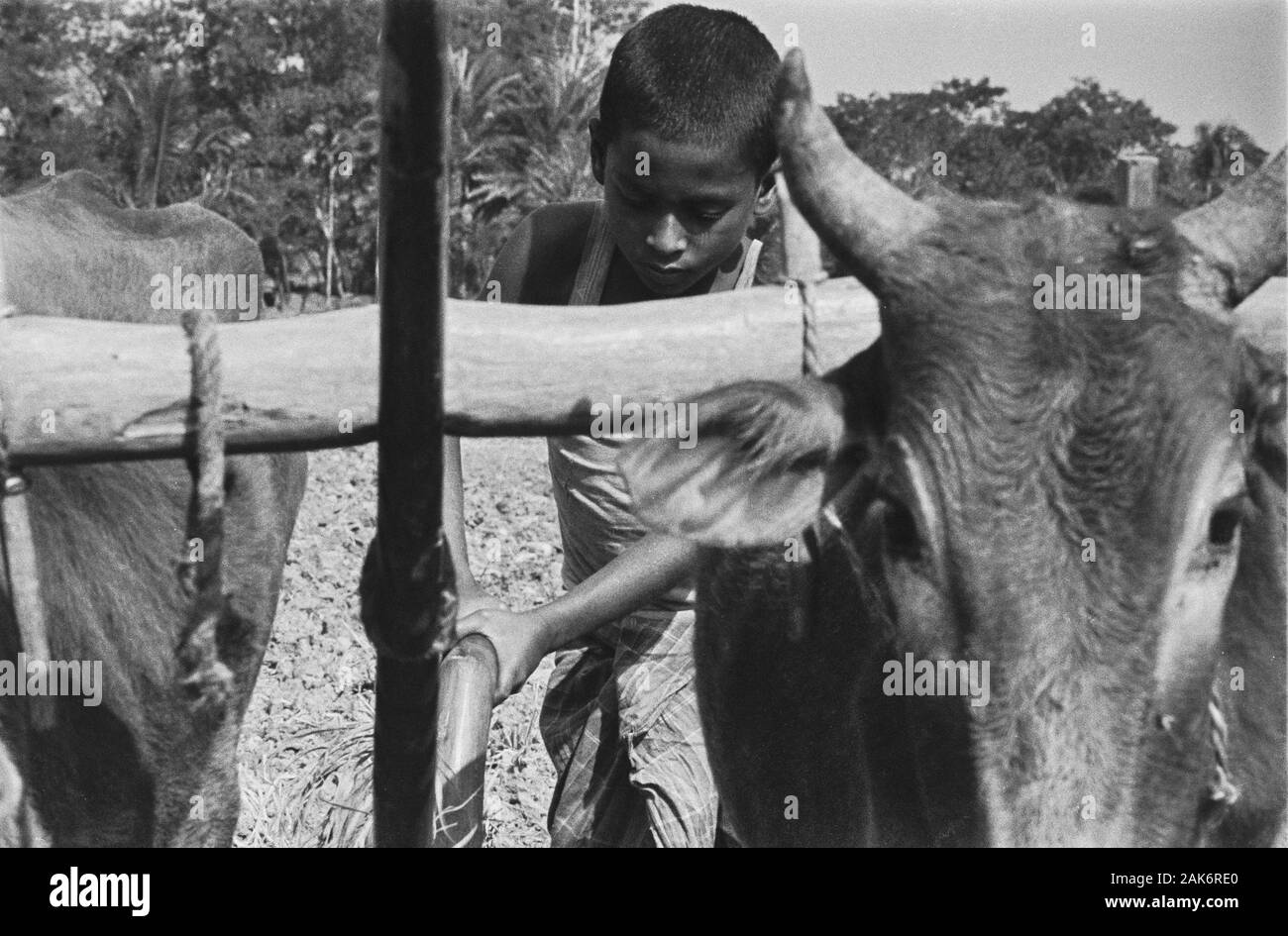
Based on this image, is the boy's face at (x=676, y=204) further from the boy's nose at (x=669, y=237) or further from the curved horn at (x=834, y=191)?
the curved horn at (x=834, y=191)

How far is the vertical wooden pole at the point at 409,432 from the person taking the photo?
230 centimetres

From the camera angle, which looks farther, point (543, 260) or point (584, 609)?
point (543, 260)

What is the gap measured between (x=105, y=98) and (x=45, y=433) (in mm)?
43191

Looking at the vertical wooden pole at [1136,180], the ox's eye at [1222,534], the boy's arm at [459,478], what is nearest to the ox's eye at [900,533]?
the ox's eye at [1222,534]

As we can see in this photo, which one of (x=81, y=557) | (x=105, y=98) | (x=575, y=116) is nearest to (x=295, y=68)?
(x=105, y=98)

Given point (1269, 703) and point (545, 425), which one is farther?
point (1269, 703)

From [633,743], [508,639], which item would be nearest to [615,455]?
[508,639]

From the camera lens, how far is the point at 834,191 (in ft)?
9.70

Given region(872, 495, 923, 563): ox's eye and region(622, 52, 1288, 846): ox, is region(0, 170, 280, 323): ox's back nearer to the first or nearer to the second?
region(622, 52, 1288, 846): ox

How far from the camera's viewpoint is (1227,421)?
282cm

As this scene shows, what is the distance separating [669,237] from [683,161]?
7.6 inches

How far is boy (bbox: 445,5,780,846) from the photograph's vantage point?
3.92 metres

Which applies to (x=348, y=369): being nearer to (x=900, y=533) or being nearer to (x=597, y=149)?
(x=900, y=533)
